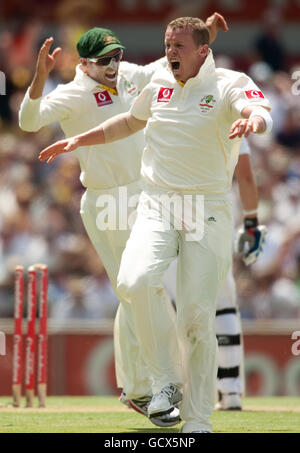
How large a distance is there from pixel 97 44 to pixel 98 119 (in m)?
0.47

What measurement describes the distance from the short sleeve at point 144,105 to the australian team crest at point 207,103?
1.18ft

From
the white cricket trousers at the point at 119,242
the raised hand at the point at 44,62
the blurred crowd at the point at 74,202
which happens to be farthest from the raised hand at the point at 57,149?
the blurred crowd at the point at 74,202

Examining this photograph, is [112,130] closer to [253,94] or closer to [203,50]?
[203,50]

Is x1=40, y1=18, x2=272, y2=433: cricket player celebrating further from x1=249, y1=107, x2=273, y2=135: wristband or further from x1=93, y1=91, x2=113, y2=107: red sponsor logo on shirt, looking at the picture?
x1=93, y1=91, x2=113, y2=107: red sponsor logo on shirt

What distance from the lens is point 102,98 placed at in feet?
23.7

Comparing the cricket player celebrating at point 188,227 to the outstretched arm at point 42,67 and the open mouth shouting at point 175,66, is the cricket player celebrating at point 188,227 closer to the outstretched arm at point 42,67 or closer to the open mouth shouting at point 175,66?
the open mouth shouting at point 175,66

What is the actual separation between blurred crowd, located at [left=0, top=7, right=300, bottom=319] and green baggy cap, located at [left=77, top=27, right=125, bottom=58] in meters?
4.03

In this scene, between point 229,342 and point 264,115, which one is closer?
point 264,115

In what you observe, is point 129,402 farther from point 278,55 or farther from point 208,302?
point 278,55

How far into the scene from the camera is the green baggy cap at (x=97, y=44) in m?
7.14

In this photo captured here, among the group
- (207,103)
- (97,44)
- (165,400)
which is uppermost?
(97,44)

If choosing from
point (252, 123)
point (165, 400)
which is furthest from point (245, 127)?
point (165, 400)

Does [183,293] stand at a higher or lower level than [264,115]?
lower

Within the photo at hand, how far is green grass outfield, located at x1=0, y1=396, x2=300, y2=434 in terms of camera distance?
6.45 meters
